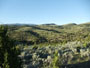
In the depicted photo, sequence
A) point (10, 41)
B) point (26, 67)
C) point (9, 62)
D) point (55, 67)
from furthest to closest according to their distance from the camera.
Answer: point (26, 67)
point (55, 67)
point (10, 41)
point (9, 62)

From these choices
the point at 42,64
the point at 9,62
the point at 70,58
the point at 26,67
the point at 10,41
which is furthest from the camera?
the point at 70,58

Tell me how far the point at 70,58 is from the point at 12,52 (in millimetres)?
18323

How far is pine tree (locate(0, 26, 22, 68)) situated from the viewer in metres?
16.7

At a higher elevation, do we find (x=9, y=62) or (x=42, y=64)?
(x=9, y=62)

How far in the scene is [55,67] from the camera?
2383cm

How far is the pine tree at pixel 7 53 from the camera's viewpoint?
16689mm

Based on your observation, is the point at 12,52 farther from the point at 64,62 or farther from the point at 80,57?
the point at 80,57

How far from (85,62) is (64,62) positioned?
5204 millimetres

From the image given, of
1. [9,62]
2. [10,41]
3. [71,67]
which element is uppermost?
[10,41]

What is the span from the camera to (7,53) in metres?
16.6

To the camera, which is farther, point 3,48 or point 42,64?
point 42,64

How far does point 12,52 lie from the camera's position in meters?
17.7

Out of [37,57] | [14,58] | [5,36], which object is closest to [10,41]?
[5,36]

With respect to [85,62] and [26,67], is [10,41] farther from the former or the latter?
[85,62]
